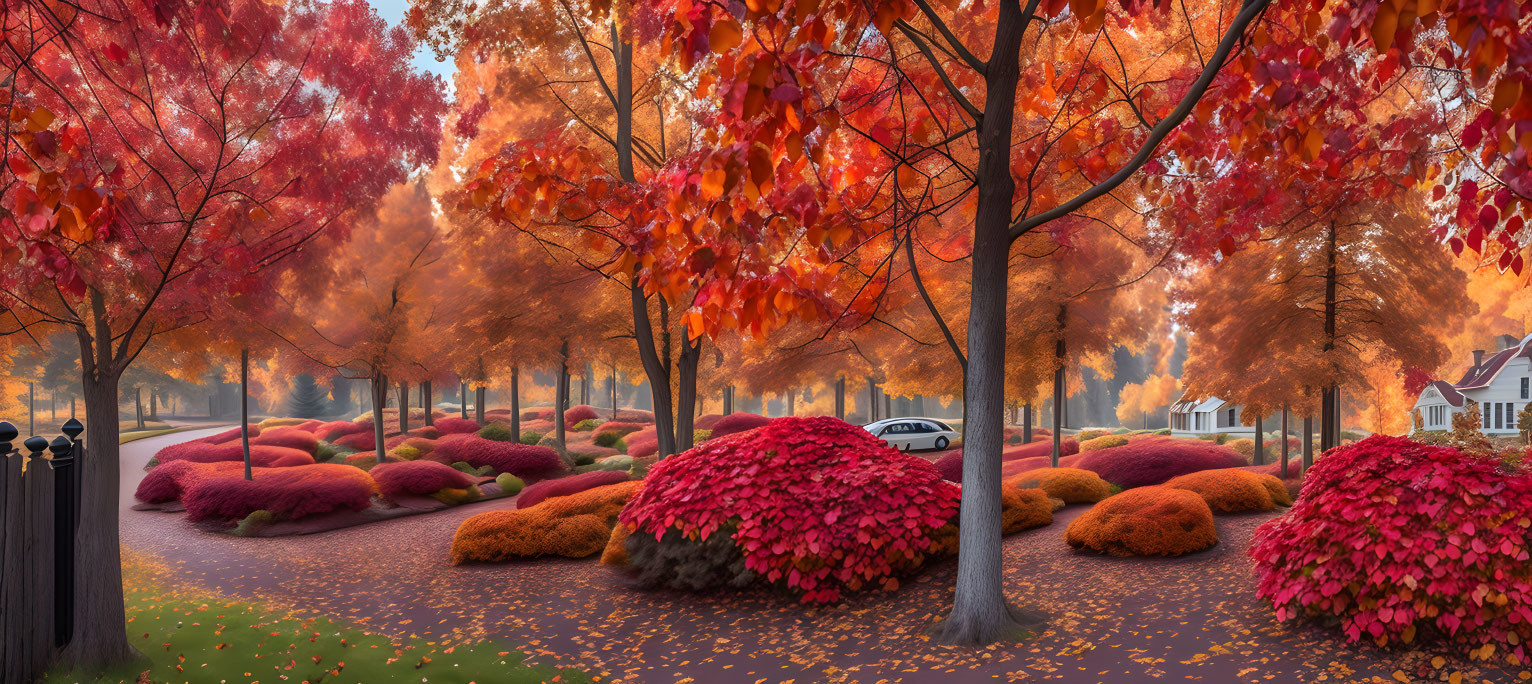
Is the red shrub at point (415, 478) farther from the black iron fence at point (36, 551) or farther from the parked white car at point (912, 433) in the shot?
the parked white car at point (912, 433)

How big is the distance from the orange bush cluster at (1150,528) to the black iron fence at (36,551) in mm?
8444

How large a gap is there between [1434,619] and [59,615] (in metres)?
8.52

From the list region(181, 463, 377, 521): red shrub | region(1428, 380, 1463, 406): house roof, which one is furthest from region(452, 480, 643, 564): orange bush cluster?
region(1428, 380, 1463, 406): house roof

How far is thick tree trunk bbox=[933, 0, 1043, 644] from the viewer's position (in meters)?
5.77

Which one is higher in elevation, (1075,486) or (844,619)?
(1075,486)

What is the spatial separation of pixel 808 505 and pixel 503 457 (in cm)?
1337

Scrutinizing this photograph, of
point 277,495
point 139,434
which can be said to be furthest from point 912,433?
point 139,434

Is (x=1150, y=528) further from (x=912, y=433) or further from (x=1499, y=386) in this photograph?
(x=1499, y=386)

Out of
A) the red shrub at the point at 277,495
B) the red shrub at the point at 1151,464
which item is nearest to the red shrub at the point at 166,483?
the red shrub at the point at 277,495

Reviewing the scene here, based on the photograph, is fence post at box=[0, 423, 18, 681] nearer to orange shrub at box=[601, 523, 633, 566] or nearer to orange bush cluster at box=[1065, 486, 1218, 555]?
orange shrub at box=[601, 523, 633, 566]

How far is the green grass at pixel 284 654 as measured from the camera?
5.23 metres

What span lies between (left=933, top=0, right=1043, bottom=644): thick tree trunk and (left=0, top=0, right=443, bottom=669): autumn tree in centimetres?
541

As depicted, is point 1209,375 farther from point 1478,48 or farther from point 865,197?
point 1478,48

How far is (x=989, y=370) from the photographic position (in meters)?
5.89
